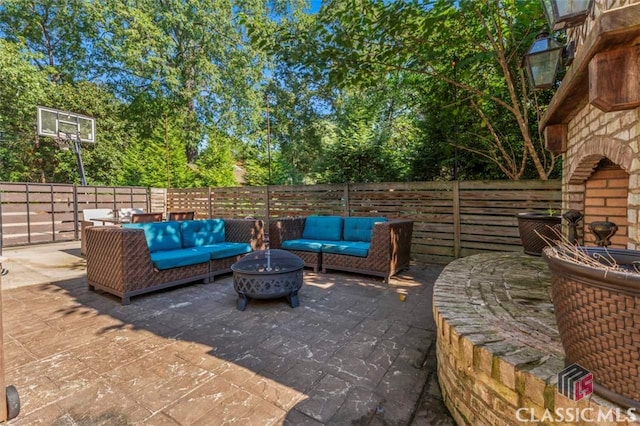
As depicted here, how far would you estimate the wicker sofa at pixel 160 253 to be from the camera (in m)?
3.37

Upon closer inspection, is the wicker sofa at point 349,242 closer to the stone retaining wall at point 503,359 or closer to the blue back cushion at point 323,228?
the blue back cushion at point 323,228

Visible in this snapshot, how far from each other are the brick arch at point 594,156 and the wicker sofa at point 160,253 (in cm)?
403

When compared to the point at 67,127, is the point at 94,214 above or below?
below

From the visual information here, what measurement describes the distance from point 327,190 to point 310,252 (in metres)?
2.01

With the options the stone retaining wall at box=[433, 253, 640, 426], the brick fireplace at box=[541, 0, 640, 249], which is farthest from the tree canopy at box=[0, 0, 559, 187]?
the stone retaining wall at box=[433, 253, 640, 426]

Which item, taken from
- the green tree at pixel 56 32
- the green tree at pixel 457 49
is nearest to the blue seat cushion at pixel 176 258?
the green tree at pixel 457 49

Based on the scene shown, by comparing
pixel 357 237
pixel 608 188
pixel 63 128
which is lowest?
pixel 357 237

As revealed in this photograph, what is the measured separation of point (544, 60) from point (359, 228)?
2.97 meters

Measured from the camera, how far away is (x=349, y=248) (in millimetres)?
4387

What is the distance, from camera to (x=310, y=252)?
4.77 m

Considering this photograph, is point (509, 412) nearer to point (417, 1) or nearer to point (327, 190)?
point (417, 1)

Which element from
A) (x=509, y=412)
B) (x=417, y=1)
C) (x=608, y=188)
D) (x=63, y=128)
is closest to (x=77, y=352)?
(x=509, y=412)

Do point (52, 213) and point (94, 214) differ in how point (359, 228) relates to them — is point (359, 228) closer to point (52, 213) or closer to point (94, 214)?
point (94, 214)
